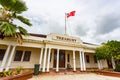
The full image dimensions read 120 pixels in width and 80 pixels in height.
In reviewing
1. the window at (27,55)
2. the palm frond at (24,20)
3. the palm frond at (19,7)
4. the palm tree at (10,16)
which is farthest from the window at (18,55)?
the palm frond at (19,7)

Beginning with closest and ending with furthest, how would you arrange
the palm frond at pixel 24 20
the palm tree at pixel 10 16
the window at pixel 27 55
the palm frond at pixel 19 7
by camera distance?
the palm tree at pixel 10 16
the palm frond at pixel 19 7
the palm frond at pixel 24 20
the window at pixel 27 55

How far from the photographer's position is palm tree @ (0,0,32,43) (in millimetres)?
7809

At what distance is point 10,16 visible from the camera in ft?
29.3

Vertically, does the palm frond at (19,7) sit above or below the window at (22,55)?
above

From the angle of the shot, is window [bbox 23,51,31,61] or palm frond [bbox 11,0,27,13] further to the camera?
window [bbox 23,51,31,61]

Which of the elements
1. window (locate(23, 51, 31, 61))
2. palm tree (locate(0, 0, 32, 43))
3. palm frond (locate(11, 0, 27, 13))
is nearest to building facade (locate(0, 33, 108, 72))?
window (locate(23, 51, 31, 61))

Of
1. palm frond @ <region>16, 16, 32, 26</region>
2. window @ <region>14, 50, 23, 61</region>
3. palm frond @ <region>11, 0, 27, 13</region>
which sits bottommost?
window @ <region>14, 50, 23, 61</region>

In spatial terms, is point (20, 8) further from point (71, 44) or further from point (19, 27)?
point (71, 44)

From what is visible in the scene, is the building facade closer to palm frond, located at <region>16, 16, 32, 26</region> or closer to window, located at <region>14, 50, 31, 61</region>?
window, located at <region>14, 50, 31, 61</region>

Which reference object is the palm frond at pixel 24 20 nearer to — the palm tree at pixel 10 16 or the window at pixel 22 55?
the palm tree at pixel 10 16

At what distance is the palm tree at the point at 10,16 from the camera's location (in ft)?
25.6

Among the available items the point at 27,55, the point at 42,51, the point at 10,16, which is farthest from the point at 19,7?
the point at 27,55

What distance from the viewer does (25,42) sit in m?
11.1

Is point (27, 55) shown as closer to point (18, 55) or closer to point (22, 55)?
point (22, 55)
